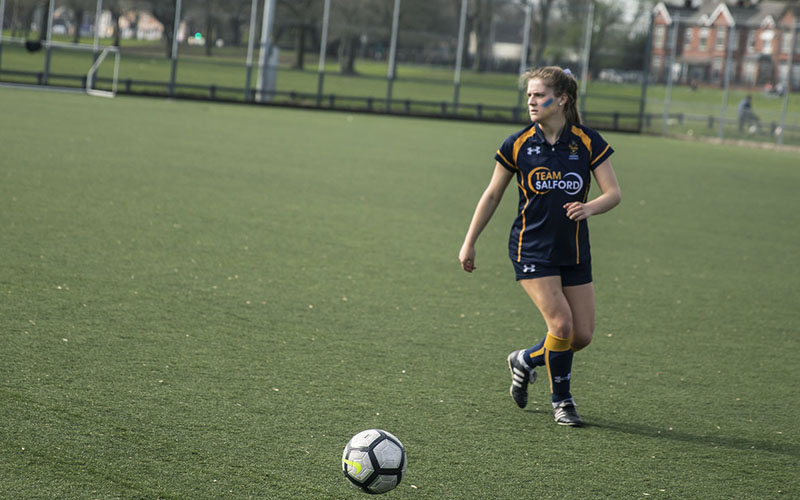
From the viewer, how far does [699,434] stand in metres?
4.60

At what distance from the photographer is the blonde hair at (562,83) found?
4.48 metres

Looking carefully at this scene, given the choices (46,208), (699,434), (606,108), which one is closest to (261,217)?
(46,208)

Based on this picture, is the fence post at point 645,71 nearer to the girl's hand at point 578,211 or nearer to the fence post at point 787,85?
the fence post at point 787,85

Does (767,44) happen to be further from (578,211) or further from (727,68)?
(578,211)

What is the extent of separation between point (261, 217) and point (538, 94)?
19.4 ft

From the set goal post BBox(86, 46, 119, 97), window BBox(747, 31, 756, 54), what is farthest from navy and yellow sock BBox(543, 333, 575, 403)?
window BBox(747, 31, 756, 54)

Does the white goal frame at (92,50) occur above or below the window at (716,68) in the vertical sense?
below

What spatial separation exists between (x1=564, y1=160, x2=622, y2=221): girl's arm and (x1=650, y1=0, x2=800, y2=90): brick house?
1287 inches

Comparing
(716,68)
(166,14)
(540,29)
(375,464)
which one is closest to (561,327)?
(375,464)

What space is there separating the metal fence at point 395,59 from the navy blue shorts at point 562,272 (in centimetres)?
3021

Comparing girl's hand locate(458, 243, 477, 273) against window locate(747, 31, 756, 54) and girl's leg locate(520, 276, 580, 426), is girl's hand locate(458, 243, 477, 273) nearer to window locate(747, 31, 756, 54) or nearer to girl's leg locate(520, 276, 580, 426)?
girl's leg locate(520, 276, 580, 426)

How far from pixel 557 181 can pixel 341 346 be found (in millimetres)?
1838

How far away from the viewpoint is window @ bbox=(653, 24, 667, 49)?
3750 cm

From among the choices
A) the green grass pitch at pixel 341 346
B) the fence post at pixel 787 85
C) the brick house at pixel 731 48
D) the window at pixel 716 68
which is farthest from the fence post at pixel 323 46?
the green grass pitch at pixel 341 346
